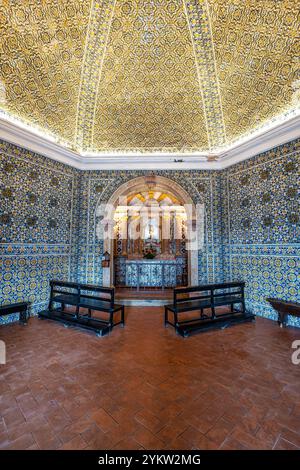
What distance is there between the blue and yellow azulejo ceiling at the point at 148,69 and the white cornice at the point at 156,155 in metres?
0.42

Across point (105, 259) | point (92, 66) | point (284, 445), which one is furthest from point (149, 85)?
point (284, 445)

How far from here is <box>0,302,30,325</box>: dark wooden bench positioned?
15.8ft

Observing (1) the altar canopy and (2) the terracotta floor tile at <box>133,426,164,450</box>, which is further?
(1) the altar canopy

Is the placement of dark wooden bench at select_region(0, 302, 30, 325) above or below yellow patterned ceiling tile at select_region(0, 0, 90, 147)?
below

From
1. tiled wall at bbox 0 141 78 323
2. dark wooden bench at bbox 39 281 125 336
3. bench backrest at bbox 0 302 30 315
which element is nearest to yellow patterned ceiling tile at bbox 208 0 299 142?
tiled wall at bbox 0 141 78 323

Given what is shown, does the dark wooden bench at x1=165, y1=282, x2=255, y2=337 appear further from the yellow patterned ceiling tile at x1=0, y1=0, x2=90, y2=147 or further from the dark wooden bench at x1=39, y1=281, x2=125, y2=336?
the yellow patterned ceiling tile at x1=0, y1=0, x2=90, y2=147

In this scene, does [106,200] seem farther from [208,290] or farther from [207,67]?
[207,67]

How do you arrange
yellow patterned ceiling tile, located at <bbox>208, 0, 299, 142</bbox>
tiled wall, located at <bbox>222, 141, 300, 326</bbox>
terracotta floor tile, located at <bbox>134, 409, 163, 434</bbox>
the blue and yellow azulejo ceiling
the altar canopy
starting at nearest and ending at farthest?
terracotta floor tile, located at <bbox>134, 409, 163, 434</bbox> → yellow patterned ceiling tile, located at <bbox>208, 0, 299, 142</bbox> → the blue and yellow azulejo ceiling → tiled wall, located at <bbox>222, 141, 300, 326</bbox> → the altar canopy

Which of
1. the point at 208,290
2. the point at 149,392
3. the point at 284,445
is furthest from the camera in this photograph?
the point at 208,290

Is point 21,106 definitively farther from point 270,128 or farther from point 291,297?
point 291,297

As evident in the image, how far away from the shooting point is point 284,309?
4.95 m

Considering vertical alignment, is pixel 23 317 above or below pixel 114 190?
below

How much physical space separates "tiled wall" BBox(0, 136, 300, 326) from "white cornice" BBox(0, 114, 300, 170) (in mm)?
206

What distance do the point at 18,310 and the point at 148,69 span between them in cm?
711
